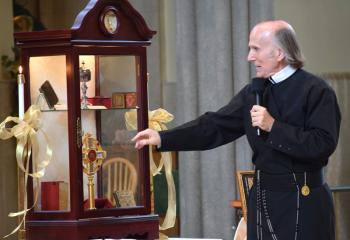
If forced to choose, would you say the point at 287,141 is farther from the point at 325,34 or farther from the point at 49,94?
the point at 325,34

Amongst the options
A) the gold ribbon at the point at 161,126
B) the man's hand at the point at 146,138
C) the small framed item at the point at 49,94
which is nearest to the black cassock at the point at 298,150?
the man's hand at the point at 146,138

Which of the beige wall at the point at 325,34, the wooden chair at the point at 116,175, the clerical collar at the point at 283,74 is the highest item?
the beige wall at the point at 325,34

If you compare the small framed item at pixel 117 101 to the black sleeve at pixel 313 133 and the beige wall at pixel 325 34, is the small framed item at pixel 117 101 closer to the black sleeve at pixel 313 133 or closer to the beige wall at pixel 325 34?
the black sleeve at pixel 313 133

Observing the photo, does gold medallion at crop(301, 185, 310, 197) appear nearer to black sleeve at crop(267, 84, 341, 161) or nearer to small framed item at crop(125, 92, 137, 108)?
black sleeve at crop(267, 84, 341, 161)

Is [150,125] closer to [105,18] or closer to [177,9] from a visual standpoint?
[105,18]

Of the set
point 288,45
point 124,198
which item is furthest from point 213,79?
point 288,45

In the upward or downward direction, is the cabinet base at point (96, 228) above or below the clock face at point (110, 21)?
below

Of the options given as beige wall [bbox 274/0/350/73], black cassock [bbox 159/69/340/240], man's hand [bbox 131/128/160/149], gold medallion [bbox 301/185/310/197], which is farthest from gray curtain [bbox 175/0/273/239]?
gold medallion [bbox 301/185/310/197]

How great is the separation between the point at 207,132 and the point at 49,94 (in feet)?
2.10

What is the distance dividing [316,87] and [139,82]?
2.62 ft

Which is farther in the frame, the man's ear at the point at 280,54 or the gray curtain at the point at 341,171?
the gray curtain at the point at 341,171

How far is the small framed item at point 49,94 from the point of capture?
360 centimetres

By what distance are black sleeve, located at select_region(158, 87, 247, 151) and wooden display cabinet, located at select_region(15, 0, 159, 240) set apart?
0.18 metres

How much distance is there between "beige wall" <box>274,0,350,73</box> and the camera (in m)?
6.38
